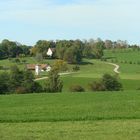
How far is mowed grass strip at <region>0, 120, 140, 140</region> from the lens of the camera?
11.5 metres

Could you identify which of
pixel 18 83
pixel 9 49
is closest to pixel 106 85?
pixel 18 83

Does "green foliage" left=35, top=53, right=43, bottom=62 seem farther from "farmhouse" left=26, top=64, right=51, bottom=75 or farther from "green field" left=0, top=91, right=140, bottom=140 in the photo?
"green field" left=0, top=91, right=140, bottom=140

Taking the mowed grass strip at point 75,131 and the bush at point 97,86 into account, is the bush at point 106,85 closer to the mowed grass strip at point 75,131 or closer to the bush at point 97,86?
the bush at point 97,86

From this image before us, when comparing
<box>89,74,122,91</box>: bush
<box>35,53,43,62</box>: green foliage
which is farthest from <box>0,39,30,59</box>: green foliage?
<box>89,74,122,91</box>: bush

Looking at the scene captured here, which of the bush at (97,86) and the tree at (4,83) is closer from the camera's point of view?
the tree at (4,83)

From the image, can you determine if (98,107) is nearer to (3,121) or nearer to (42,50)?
(3,121)

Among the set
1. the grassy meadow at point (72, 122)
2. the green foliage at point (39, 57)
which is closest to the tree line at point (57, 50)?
the green foliage at point (39, 57)

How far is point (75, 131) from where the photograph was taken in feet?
41.4

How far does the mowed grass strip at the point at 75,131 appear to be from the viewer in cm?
1151

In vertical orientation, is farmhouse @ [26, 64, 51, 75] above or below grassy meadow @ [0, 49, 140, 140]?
below

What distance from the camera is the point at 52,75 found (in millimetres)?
67750

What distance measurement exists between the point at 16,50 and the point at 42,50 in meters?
9.03

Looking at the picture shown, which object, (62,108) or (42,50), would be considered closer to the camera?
(62,108)

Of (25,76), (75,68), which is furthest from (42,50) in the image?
(25,76)
